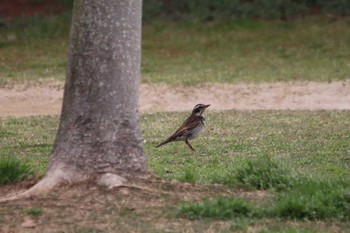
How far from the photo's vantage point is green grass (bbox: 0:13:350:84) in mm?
21234

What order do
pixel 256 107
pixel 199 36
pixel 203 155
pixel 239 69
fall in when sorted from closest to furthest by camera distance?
1. pixel 203 155
2. pixel 256 107
3. pixel 239 69
4. pixel 199 36

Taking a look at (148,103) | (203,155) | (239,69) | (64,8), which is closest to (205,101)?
(148,103)

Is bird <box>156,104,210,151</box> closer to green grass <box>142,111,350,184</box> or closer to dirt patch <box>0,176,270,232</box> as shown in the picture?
green grass <box>142,111,350,184</box>

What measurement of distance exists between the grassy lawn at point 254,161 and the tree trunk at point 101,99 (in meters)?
0.54

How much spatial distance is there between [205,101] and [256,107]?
113cm

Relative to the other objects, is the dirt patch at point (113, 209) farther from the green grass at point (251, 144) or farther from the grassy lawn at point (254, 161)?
the green grass at point (251, 144)

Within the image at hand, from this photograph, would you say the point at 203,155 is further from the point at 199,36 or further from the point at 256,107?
Answer: the point at 199,36

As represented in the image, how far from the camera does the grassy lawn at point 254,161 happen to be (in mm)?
7977

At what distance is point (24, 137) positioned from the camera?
44.1 feet

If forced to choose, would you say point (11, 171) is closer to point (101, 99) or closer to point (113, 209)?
point (101, 99)

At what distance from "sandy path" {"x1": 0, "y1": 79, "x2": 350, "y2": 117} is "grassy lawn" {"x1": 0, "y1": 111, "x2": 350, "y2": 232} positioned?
1.73 meters

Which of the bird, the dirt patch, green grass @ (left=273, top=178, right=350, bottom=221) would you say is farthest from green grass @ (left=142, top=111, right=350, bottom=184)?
green grass @ (left=273, top=178, right=350, bottom=221)

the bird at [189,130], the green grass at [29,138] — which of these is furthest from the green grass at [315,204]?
the bird at [189,130]

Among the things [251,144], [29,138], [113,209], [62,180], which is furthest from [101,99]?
[29,138]
